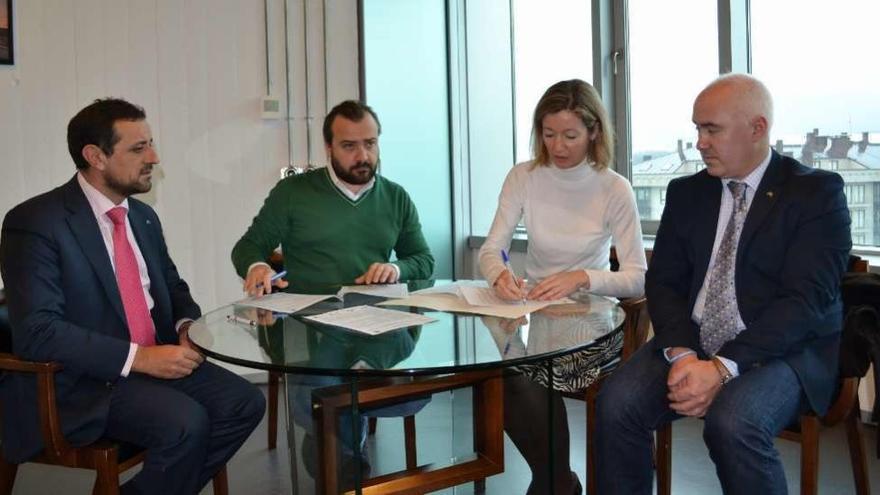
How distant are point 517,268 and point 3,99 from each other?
2.53 m

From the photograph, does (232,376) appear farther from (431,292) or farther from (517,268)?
(517,268)

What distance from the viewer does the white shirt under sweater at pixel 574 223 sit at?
260 centimetres

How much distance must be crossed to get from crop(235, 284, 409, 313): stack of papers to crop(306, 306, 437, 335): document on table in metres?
0.17

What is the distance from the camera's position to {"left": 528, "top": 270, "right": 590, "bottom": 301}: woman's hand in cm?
229

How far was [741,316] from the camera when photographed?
2.08 meters

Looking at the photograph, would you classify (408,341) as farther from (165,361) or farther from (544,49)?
(544,49)

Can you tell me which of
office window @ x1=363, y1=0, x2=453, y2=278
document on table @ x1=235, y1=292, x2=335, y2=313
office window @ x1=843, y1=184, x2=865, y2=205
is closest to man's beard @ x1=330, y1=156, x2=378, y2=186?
document on table @ x1=235, y1=292, x2=335, y2=313

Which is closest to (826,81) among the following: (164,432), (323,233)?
(323,233)

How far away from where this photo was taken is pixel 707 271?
219 centimetres

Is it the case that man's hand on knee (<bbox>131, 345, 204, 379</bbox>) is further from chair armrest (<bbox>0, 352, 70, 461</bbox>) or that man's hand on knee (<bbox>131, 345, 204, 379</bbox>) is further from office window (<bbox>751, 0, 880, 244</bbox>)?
office window (<bbox>751, 0, 880, 244</bbox>)

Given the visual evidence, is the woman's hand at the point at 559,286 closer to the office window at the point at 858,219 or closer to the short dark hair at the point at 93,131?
the short dark hair at the point at 93,131

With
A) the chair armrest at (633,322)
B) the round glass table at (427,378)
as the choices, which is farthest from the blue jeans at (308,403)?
the chair armrest at (633,322)

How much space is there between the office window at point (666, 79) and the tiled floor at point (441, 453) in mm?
1246

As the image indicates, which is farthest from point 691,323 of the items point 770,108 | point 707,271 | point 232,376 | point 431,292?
point 232,376
